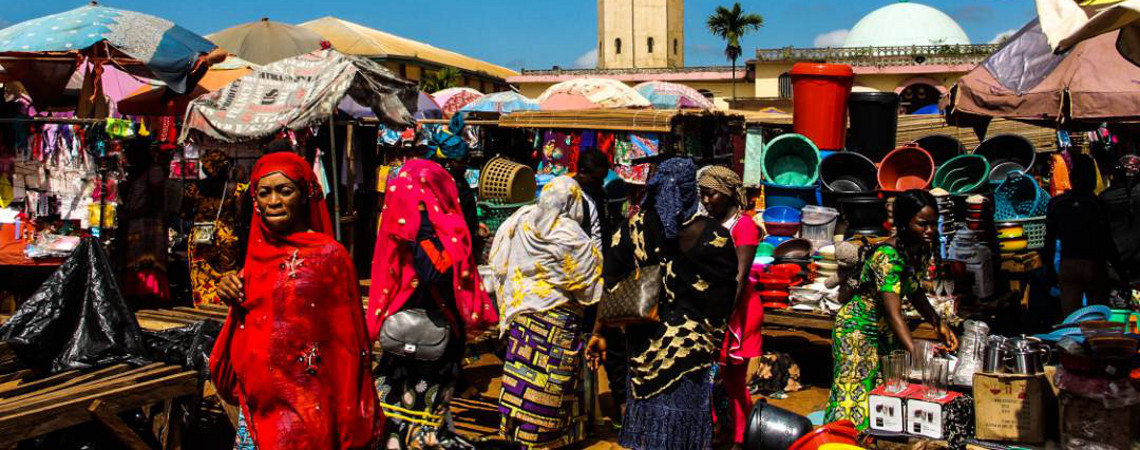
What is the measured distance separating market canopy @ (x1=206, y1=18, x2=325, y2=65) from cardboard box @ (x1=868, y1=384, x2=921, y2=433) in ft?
34.6

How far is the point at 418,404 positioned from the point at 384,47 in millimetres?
36130

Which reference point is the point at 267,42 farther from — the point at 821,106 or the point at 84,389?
the point at 84,389

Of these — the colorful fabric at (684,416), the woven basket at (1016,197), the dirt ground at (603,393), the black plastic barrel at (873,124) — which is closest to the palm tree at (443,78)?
the black plastic barrel at (873,124)

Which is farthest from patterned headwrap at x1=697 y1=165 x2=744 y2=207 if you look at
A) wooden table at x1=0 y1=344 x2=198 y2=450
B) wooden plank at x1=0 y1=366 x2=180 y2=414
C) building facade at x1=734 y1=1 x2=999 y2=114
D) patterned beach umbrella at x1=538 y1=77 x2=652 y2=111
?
building facade at x1=734 y1=1 x2=999 y2=114

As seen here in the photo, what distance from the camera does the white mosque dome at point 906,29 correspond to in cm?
4225

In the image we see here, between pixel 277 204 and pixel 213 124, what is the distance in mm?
4700

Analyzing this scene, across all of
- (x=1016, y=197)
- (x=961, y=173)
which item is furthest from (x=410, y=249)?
(x=1016, y=197)

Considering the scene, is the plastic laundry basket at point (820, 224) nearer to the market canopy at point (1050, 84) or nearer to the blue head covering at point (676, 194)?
the market canopy at point (1050, 84)

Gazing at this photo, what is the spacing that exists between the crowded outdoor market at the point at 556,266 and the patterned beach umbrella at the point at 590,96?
2447mm

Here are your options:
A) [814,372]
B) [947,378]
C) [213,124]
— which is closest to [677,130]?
[814,372]

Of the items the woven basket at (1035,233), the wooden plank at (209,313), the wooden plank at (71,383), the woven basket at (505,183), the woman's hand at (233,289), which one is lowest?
the wooden plank at (71,383)

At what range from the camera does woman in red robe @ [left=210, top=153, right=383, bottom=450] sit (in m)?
3.33

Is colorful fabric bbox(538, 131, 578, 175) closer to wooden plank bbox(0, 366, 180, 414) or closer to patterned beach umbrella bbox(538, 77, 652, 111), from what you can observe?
patterned beach umbrella bbox(538, 77, 652, 111)

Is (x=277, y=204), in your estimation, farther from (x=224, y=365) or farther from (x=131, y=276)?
(x=131, y=276)
